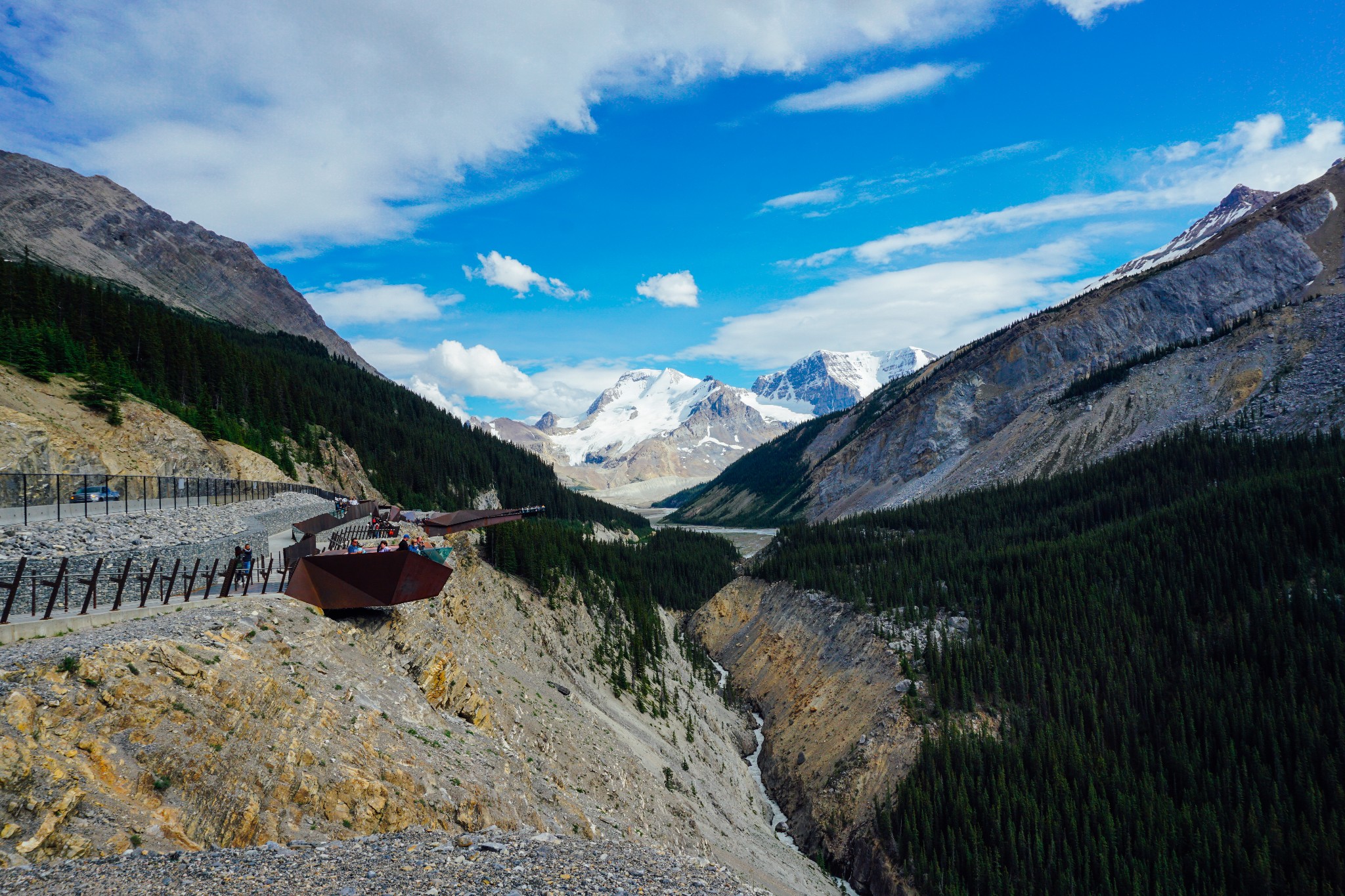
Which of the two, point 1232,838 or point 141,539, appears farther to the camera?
point 1232,838

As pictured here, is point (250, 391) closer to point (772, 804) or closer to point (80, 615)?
point (80, 615)

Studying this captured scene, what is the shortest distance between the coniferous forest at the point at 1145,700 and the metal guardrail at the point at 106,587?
34943mm

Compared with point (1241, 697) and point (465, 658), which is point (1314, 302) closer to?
point (1241, 697)

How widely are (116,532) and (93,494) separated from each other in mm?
7711

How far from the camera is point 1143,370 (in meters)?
103

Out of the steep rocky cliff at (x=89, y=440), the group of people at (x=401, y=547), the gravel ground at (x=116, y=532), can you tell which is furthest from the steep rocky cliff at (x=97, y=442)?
the group of people at (x=401, y=547)

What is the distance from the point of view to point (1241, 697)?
120 ft

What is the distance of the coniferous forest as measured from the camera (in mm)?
29938

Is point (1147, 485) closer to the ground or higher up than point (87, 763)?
higher up

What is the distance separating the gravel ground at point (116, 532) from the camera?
16.5 meters

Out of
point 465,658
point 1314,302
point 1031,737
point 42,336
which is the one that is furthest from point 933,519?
point 42,336

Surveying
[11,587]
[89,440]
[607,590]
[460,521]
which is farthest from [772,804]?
[89,440]

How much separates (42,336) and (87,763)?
53.3 m

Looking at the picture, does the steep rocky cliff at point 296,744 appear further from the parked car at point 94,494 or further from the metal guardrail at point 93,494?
the parked car at point 94,494
